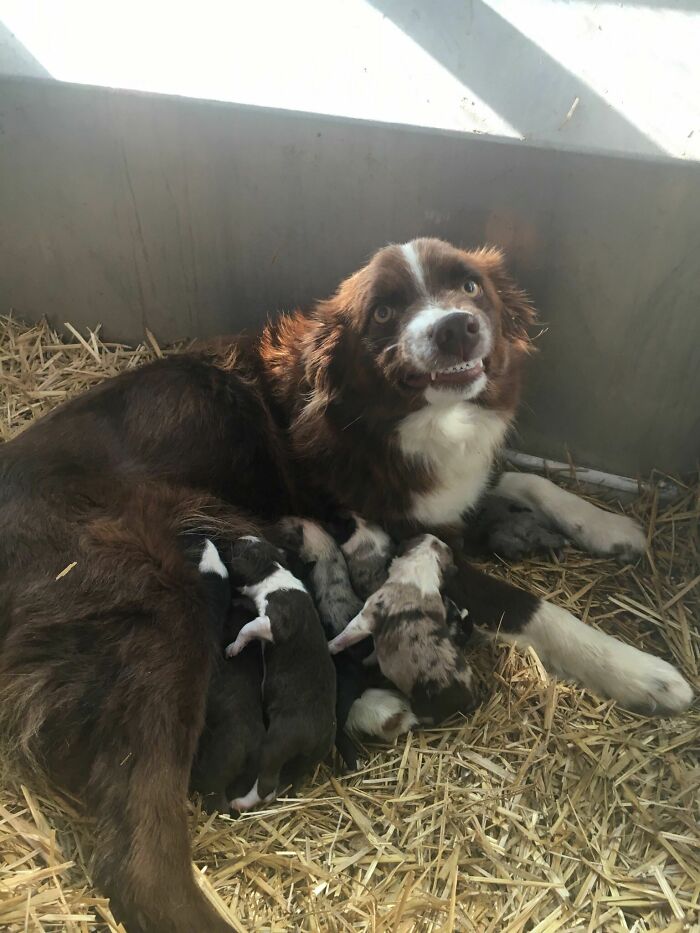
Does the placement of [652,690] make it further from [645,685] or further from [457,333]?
[457,333]

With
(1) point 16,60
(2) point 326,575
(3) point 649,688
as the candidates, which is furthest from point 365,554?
(1) point 16,60

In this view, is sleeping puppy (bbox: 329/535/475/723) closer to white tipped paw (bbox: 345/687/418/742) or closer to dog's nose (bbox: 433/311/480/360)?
A: white tipped paw (bbox: 345/687/418/742)

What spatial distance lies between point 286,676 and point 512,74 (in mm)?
2467

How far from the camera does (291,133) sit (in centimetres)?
293

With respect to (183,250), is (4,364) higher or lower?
lower

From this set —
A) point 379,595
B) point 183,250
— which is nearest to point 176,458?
point 379,595

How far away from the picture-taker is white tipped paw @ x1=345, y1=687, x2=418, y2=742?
254 cm

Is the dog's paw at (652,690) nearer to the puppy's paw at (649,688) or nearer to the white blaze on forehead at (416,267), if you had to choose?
the puppy's paw at (649,688)

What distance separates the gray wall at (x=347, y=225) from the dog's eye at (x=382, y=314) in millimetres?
526

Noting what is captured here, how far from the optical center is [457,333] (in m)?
2.44

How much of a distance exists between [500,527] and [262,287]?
146 cm

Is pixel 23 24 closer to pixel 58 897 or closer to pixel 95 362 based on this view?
pixel 95 362

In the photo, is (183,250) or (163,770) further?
(183,250)

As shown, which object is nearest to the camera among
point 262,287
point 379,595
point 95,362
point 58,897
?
point 58,897
